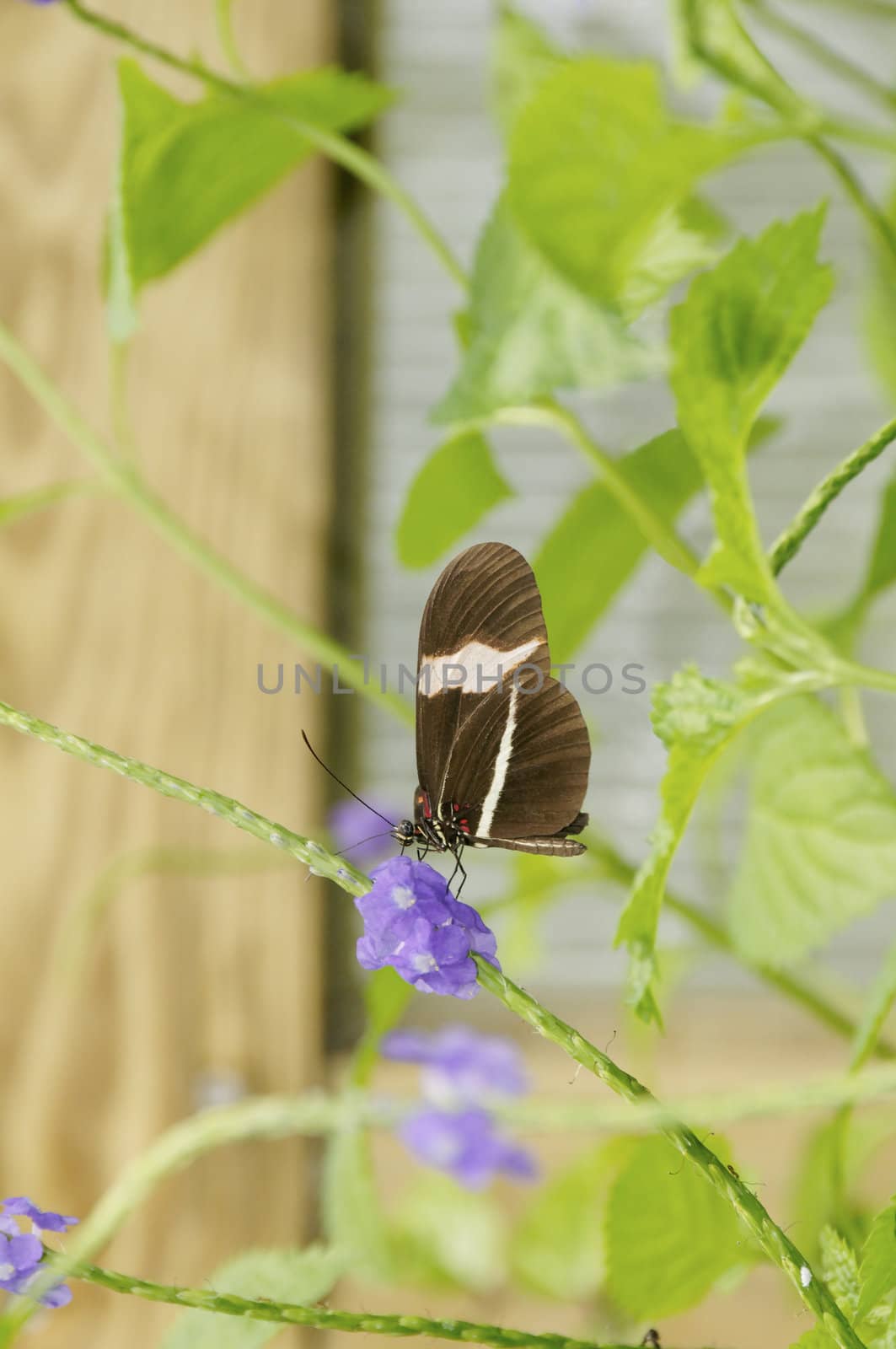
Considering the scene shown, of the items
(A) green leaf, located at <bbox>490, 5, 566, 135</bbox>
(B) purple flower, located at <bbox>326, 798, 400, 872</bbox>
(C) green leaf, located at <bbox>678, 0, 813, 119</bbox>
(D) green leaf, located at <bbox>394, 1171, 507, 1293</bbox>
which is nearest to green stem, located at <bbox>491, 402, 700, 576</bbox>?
(C) green leaf, located at <bbox>678, 0, 813, 119</bbox>

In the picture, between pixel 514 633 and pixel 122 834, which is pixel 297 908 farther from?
pixel 514 633

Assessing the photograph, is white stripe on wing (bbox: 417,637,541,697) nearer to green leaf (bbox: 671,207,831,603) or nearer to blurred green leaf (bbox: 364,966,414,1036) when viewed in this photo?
green leaf (bbox: 671,207,831,603)

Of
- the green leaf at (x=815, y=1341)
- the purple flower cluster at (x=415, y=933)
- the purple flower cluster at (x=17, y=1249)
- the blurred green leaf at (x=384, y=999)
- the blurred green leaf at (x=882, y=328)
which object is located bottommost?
the green leaf at (x=815, y=1341)

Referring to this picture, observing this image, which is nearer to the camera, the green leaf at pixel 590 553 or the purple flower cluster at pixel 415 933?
the purple flower cluster at pixel 415 933

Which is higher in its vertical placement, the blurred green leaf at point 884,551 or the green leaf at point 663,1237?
the blurred green leaf at point 884,551

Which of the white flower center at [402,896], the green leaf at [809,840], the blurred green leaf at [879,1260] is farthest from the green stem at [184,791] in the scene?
the green leaf at [809,840]

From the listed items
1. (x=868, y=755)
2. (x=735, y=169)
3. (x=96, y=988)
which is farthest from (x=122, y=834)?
(x=735, y=169)

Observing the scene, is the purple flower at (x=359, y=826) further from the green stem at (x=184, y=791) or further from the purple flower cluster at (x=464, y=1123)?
the green stem at (x=184, y=791)
